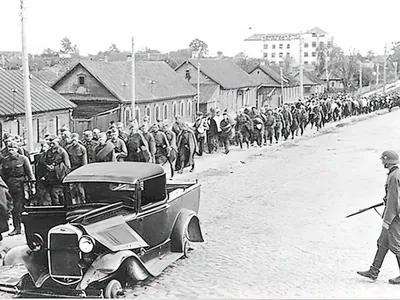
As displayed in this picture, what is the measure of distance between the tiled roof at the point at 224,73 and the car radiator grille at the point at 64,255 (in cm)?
5037

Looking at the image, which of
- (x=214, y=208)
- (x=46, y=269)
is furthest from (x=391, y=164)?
(x=214, y=208)

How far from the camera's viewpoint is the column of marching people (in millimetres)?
10602

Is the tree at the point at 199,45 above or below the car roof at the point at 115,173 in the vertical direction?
above

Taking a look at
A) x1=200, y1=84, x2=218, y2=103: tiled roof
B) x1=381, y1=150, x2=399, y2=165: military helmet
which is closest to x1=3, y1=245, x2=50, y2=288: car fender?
x1=381, y1=150, x2=399, y2=165: military helmet

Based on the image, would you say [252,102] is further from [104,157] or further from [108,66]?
[104,157]

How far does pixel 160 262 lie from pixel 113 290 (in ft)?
4.21

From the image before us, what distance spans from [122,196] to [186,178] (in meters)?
9.23

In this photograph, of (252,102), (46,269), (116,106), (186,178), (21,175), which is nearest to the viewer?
(46,269)

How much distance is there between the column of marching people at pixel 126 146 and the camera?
10602 mm

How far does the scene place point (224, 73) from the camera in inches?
2420

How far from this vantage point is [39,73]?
56594mm

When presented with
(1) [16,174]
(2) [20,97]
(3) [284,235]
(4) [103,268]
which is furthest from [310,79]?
(4) [103,268]

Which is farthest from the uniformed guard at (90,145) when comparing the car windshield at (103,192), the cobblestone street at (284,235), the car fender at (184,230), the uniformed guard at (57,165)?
the car windshield at (103,192)

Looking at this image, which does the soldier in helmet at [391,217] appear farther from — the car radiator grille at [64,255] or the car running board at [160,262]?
the car radiator grille at [64,255]
